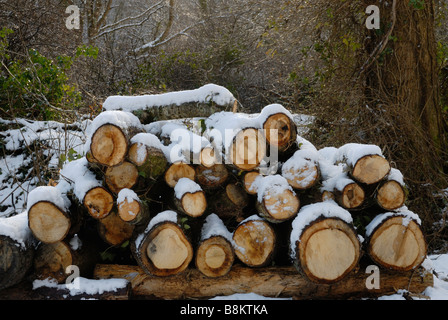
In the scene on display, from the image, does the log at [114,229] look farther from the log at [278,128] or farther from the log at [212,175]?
the log at [278,128]

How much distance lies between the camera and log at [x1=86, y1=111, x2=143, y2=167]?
7.43ft

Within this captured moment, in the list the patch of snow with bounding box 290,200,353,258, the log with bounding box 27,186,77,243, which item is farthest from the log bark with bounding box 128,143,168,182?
the patch of snow with bounding box 290,200,353,258

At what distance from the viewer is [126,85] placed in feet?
25.1

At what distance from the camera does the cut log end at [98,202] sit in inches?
93.7

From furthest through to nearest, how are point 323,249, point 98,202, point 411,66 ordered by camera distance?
point 411,66
point 98,202
point 323,249

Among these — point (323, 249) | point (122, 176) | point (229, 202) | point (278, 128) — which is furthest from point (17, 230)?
point (323, 249)

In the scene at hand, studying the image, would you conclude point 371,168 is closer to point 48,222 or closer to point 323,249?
point 323,249

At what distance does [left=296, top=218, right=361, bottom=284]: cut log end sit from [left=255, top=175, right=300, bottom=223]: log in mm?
180

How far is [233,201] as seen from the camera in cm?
256

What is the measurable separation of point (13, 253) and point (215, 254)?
121 cm

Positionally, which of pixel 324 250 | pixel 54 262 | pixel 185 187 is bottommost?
pixel 54 262
